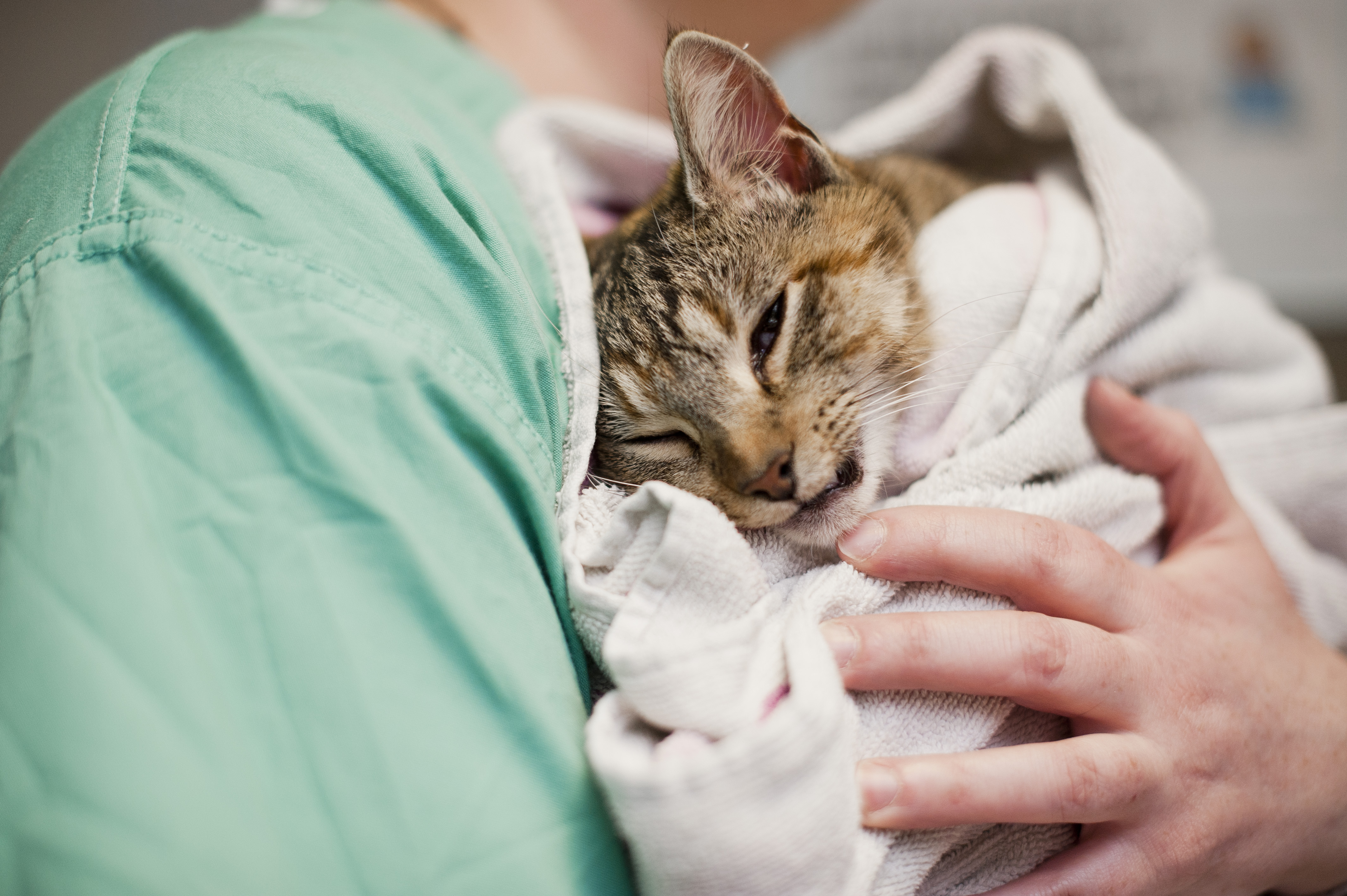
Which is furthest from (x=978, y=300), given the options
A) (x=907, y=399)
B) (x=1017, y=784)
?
(x=1017, y=784)

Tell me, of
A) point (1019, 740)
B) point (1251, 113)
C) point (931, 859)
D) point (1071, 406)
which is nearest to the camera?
point (931, 859)

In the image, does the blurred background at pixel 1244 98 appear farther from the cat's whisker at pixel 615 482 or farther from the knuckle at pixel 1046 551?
the knuckle at pixel 1046 551

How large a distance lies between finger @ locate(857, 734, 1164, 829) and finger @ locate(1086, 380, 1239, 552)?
1.36 ft

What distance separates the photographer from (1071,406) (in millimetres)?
978

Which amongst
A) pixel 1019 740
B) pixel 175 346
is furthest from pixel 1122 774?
pixel 175 346

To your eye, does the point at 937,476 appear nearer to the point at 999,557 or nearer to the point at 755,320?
the point at 999,557

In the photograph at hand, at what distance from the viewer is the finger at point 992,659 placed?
27.5 inches

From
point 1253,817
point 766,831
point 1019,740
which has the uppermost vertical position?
point 766,831

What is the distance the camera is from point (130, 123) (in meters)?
0.66

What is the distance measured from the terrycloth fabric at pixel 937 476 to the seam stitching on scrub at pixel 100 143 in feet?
1.46

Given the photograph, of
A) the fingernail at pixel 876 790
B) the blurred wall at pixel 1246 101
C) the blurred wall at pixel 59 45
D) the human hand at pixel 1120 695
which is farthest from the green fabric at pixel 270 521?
the blurred wall at pixel 1246 101

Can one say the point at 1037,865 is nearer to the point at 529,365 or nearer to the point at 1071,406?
the point at 1071,406

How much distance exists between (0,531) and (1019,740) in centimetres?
96

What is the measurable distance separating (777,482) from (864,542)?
0.46ft
